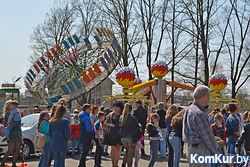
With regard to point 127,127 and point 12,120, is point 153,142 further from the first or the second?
point 12,120

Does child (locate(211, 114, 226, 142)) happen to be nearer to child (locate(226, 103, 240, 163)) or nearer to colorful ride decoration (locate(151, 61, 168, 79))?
child (locate(226, 103, 240, 163))

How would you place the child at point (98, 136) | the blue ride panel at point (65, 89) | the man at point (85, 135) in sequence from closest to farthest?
1. the man at point (85, 135)
2. the child at point (98, 136)
3. the blue ride panel at point (65, 89)

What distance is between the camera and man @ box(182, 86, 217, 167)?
5.04 metres

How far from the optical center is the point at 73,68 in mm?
30750

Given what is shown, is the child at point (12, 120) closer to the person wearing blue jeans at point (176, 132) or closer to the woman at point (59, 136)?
the woman at point (59, 136)

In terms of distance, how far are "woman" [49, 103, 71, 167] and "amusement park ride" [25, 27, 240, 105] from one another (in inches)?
504

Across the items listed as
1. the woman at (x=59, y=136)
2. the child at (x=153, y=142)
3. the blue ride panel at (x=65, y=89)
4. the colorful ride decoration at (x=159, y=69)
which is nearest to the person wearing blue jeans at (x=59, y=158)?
the woman at (x=59, y=136)

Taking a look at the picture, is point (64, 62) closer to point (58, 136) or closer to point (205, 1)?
point (205, 1)

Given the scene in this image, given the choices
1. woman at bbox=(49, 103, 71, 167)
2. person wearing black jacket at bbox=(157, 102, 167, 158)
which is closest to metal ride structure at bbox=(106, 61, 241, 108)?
person wearing black jacket at bbox=(157, 102, 167, 158)

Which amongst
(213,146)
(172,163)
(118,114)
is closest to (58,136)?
(118,114)

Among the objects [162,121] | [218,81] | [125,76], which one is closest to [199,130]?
[162,121]

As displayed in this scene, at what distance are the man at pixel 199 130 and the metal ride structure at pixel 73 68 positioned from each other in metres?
20.5

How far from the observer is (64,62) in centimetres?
3144

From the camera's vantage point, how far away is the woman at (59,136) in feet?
24.8
